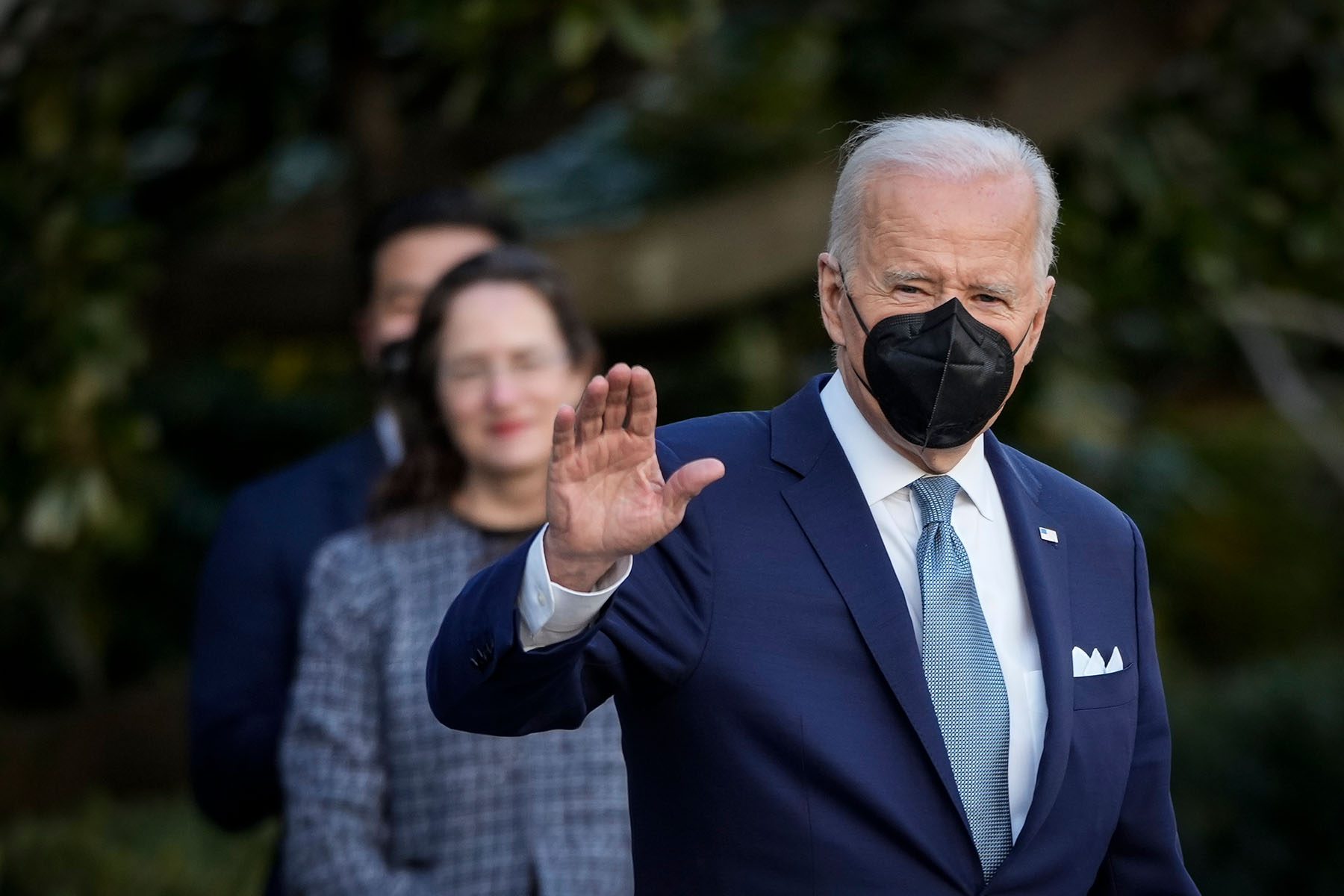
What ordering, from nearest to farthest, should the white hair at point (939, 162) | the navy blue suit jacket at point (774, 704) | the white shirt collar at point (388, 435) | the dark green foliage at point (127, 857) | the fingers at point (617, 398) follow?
the fingers at point (617, 398), the navy blue suit jacket at point (774, 704), the white hair at point (939, 162), the white shirt collar at point (388, 435), the dark green foliage at point (127, 857)

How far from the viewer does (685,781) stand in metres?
1.75

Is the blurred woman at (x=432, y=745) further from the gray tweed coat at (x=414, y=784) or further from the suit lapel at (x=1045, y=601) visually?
the suit lapel at (x=1045, y=601)

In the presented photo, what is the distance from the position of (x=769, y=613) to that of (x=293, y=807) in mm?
1117

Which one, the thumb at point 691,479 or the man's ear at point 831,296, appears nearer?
the thumb at point 691,479

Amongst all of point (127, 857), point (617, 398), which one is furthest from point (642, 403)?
point (127, 857)

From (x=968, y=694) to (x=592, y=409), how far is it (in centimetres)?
54

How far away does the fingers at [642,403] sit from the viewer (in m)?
1.58

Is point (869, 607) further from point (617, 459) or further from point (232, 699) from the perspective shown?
point (232, 699)

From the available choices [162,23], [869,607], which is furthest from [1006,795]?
[162,23]

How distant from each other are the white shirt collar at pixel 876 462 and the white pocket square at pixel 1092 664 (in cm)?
19

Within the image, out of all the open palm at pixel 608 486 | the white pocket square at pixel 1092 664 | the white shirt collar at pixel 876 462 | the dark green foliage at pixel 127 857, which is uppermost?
the open palm at pixel 608 486

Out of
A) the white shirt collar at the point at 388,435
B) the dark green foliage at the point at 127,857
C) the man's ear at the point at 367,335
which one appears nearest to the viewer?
the white shirt collar at the point at 388,435

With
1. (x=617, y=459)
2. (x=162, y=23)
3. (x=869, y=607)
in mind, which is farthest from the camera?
(x=162, y=23)

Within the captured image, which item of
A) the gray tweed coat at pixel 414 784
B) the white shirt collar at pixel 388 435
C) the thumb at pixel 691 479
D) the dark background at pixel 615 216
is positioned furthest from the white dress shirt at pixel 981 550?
the dark background at pixel 615 216
